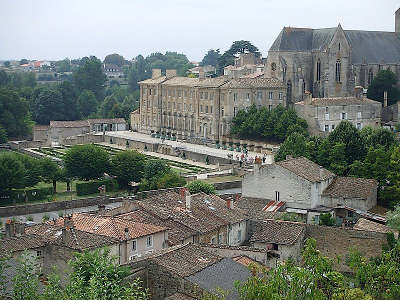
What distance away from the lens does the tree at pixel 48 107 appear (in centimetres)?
10950

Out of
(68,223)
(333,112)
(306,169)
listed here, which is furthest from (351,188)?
(333,112)

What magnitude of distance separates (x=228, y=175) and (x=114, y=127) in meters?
38.5

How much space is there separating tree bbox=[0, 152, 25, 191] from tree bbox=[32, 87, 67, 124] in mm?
54188

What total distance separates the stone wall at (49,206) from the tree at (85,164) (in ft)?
25.9

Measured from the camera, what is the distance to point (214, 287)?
26.2 m

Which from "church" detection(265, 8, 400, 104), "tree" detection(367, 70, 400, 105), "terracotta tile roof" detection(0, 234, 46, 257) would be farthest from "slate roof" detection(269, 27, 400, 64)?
"terracotta tile roof" detection(0, 234, 46, 257)

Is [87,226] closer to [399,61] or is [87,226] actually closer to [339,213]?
[339,213]

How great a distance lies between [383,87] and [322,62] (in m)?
7.28

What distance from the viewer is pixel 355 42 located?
8594cm

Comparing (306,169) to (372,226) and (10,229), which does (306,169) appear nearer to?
(372,226)

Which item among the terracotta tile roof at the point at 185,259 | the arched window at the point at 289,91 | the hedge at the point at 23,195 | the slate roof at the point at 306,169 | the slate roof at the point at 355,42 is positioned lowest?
the hedge at the point at 23,195

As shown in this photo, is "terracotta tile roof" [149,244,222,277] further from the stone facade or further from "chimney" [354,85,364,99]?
"chimney" [354,85,364,99]

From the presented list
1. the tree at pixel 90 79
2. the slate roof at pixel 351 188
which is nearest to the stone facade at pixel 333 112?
the slate roof at pixel 351 188

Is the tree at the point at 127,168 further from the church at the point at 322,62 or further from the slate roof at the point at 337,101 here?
the church at the point at 322,62
